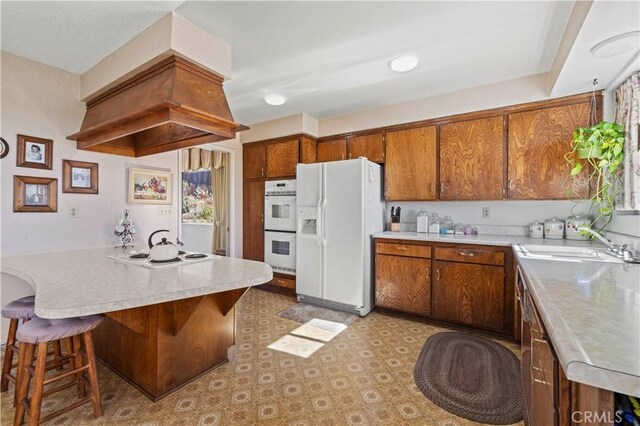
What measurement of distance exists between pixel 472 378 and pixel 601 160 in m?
2.09

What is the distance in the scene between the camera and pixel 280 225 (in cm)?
392

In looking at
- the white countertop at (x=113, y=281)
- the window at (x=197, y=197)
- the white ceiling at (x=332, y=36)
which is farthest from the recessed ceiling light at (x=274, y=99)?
the window at (x=197, y=197)

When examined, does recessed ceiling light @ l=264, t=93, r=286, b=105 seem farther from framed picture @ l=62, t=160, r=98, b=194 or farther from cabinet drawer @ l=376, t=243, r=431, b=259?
cabinet drawer @ l=376, t=243, r=431, b=259

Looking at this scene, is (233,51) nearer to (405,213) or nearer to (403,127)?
(403,127)

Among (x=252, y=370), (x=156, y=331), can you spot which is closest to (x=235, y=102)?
(x=156, y=331)

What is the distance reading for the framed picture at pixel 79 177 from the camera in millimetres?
2613

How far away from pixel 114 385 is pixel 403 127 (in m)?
3.60

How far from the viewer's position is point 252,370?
2066 mm

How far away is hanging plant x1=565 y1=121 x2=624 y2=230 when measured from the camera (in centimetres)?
217

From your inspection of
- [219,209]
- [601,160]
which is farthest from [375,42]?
[219,209]

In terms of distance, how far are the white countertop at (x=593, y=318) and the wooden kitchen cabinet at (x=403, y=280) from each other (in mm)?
1410

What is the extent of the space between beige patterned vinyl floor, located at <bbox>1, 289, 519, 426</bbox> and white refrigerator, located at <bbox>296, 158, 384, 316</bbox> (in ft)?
2.52

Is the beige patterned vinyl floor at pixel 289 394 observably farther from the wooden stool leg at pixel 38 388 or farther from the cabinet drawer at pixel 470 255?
the cabinet drawer at pixel 470 255

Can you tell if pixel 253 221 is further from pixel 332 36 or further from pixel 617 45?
pixel 617 45
